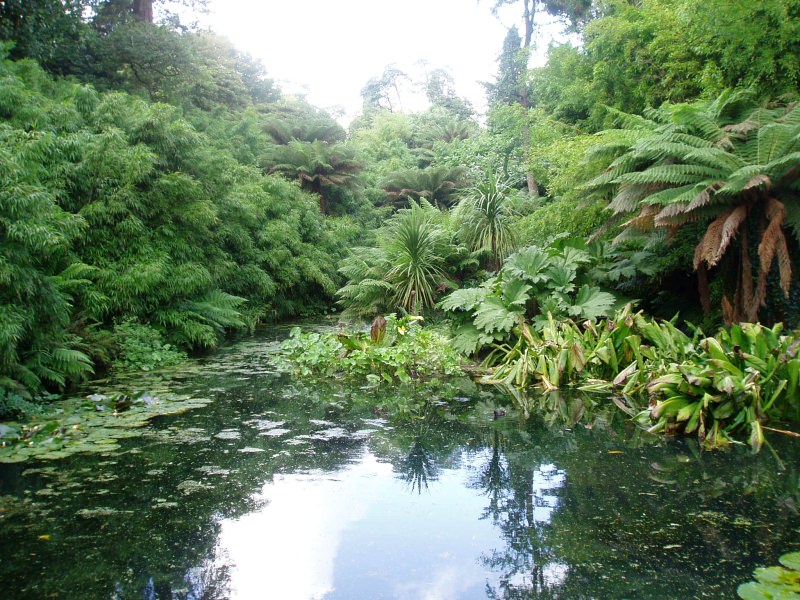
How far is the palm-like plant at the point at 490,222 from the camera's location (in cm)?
952

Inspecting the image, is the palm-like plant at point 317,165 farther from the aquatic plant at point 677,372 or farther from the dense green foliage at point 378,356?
the aquatic plant at point 677,372

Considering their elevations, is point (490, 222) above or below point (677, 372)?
above

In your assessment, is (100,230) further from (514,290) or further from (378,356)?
(514,290)

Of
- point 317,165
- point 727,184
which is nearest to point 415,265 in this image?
point 727,184

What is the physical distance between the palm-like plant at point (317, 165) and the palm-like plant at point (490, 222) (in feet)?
21.4

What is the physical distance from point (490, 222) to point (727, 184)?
5304 millimetres

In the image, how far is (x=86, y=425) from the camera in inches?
151

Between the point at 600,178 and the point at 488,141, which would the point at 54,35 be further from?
the point at 488,141

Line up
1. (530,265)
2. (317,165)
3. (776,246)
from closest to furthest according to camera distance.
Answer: (776,246) → (530,265) → (317,165)

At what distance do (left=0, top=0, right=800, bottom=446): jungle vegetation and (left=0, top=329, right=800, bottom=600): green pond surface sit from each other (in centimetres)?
87

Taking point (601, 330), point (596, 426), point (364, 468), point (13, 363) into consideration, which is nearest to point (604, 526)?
point (364, 468)

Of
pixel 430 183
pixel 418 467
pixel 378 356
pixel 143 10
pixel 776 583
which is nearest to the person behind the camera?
pixel 776 583

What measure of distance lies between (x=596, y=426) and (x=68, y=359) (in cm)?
407

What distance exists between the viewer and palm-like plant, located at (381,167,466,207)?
17.3 metres
